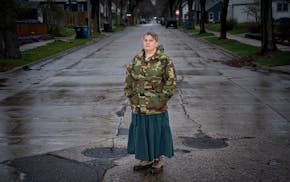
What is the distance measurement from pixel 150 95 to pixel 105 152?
65.0 inches

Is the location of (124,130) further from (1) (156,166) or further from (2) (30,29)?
(2) (30,29)

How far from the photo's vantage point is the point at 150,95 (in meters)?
5.89

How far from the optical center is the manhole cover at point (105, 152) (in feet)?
22.9

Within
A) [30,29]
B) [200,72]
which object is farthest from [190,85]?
[30,29]

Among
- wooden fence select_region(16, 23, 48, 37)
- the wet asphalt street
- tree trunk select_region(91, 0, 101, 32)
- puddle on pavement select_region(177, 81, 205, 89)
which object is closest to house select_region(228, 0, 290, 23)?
tree trunk select_region(91, 0, 101, 32)

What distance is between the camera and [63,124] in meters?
9.22

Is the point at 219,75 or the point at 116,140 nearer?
the point at 116,140

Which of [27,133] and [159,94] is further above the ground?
[159,94]

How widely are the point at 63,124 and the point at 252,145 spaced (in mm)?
3553

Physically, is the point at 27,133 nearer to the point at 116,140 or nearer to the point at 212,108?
the point at 116,140

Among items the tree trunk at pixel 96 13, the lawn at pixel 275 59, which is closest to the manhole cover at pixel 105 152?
the lawn at pixel 275 59

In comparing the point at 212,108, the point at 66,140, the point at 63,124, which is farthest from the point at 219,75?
the point at 66,140

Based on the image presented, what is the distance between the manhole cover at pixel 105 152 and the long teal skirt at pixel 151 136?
1.00 metres

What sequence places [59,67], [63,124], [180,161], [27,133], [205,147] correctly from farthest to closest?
[59,67] < [63,124] < [27,133] < [205,147] < [180,161]
